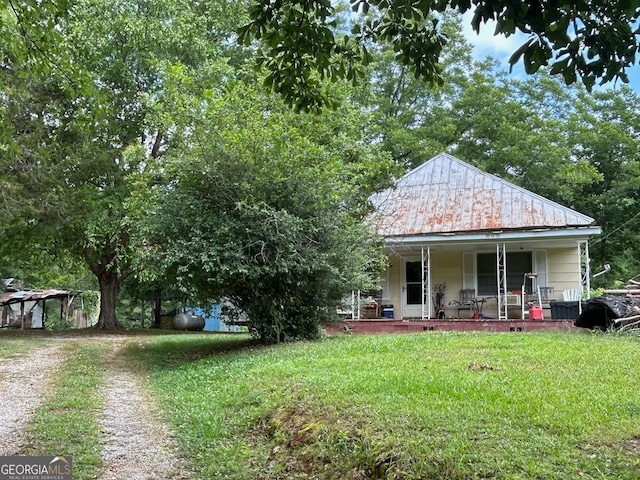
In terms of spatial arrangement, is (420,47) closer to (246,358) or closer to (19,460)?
(19,460)

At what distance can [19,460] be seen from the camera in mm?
4332

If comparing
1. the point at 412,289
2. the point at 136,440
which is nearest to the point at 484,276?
the point at 412,289

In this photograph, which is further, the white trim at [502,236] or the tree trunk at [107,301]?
the tree trunk at [107,301]

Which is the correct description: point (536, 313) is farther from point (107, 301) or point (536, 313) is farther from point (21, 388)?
point (107, 301)

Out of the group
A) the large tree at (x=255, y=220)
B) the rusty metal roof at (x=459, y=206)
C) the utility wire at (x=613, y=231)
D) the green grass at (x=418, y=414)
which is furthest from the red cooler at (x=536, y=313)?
the utility wire at (x=613, y=231)

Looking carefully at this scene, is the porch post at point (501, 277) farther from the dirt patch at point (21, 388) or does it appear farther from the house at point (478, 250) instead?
the dirt patch at point (21, 388)

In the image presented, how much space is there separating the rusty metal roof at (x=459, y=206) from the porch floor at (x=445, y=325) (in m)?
2.59

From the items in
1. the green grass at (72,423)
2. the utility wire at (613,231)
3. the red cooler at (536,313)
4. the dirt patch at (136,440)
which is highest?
the utility wire at (613,231)

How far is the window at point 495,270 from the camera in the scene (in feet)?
53.1

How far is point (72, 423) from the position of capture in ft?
18.4

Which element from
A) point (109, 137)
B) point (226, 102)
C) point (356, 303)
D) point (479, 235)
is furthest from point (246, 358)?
point (109, 137)

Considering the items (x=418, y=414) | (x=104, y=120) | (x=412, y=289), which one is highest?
(x=104, y=120)

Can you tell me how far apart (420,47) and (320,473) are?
3373 mm

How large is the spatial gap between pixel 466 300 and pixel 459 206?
291cm
